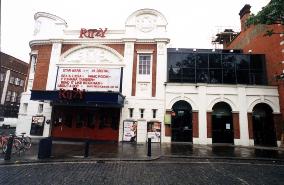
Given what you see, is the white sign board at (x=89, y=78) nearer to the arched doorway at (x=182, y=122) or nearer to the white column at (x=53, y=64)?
the white column at (x=53, y=64)

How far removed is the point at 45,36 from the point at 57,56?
9.87 feet

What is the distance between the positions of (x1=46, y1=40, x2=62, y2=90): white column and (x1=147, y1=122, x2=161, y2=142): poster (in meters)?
10.2

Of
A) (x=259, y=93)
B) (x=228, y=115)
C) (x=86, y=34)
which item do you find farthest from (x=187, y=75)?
(x=86, y=34)

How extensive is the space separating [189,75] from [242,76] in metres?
5.18

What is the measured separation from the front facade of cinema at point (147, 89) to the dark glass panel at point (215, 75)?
3.6 inches

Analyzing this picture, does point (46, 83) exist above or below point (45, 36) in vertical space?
below

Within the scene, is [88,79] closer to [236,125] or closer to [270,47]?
[236,125]

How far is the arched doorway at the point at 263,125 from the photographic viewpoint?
19.5 m

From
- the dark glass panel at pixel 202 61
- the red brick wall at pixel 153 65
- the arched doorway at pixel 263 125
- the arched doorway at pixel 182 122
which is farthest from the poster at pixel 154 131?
the arched doorway at pixel 263 125

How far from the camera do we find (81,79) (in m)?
21.1

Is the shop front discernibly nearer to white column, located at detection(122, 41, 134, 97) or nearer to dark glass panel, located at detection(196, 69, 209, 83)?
white column, located at detection(122, 41, 134, 97)

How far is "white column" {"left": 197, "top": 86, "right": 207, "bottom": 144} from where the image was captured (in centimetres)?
1933

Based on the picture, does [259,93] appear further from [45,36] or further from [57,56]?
[45,36]

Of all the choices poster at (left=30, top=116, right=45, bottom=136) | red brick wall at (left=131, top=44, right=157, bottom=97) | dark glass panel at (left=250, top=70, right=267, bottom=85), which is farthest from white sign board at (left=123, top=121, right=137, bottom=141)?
dark glass panel at (left=250, top=70, right=267, bottom=85)
